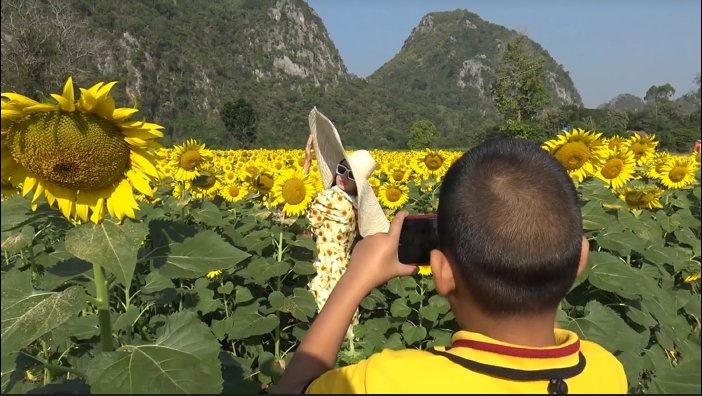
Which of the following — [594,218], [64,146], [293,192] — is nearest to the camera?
[64,146]

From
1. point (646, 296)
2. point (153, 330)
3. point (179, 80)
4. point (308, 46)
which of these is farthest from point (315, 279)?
point (308, 46)

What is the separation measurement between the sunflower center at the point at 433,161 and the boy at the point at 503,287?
6657mm

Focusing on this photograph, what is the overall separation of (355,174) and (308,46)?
143 metres

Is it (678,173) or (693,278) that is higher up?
(678,173)

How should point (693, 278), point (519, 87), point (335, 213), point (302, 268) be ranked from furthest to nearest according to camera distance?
point (519, 87)
point (335, 213)
point (302, 268)
point (693, 278)

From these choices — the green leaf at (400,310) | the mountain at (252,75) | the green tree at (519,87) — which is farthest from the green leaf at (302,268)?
the green tree at (519,87)

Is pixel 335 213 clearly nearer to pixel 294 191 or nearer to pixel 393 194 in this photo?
pixel 294 191

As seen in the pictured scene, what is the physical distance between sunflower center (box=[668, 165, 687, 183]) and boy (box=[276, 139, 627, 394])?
4746mm

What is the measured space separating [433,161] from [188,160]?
154 inches

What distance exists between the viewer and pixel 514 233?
100 centimetres

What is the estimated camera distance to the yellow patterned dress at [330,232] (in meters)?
4.48

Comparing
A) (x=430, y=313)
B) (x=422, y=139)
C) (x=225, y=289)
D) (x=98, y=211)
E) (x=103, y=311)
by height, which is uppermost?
(x=98, y=211)

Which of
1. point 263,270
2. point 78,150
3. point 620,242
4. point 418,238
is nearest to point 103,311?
point 78,150

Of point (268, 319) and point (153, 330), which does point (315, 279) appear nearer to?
point (268, 319)
